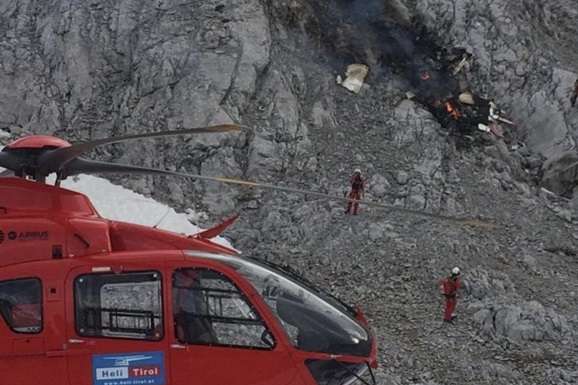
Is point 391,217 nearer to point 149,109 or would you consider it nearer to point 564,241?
point 564,241

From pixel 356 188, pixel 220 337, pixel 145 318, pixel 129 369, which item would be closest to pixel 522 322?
pixel 356 188

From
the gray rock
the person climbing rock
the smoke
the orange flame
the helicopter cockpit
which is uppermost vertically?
the smoke

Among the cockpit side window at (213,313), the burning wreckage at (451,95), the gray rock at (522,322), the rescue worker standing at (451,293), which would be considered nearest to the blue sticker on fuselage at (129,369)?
the cockpit side window at (213,313)

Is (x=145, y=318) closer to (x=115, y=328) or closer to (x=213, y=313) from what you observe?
(x=115, y=328)

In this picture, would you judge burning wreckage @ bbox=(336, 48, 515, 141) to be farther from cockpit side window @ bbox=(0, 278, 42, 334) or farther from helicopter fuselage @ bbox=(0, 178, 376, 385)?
cockpit side window @ bbox=(0, 278, 42, 334)

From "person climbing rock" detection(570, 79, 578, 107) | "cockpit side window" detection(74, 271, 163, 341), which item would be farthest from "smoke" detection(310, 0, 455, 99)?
"cockpit side window" detection(74, 271, 163, 341)

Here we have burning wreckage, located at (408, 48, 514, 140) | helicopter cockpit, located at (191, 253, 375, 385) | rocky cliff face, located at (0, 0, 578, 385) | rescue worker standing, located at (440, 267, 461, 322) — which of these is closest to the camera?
helicopter cockpit, located at (191, 253, 375, 385)

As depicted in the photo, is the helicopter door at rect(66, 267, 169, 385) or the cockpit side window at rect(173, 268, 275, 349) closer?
the helicopter door at rect(66, 267, 169, 385)
